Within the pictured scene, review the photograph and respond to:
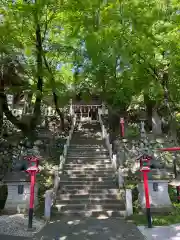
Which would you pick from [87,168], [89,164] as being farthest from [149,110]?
[87,168]

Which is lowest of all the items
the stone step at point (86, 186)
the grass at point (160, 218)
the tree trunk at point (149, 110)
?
the grass at point (160, 218)

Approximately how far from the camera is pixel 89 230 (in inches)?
329

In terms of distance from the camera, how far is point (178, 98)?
17.5m

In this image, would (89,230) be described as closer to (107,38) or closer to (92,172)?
(92,172)

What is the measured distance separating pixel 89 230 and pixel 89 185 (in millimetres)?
4109

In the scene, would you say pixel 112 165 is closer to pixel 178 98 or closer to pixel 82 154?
pixel 82 154

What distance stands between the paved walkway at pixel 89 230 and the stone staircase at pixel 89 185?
894 mm

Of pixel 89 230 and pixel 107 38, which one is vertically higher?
pixel 107 38

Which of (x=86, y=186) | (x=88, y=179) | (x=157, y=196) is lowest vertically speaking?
(x=157, y=196)

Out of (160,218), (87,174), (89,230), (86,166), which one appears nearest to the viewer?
(89,230)

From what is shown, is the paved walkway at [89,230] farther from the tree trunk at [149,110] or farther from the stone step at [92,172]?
the tree trunk at [149,110]

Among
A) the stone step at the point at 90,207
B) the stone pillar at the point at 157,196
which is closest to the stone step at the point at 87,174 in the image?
the stone step at the point at 90,207

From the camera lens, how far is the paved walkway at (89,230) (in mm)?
7730

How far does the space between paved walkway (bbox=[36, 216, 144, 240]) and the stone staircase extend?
894 mm
